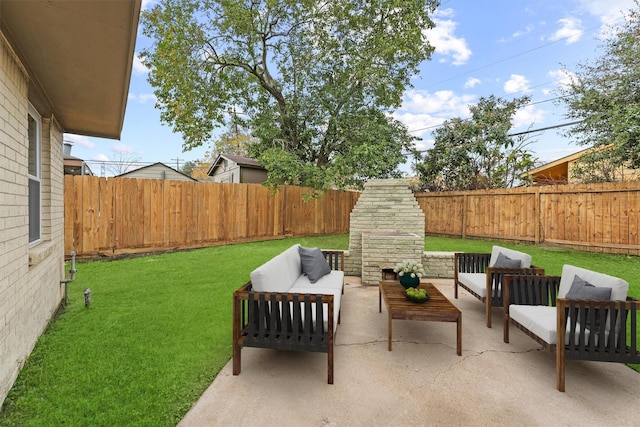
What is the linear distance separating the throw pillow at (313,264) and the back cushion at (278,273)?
9 centimetres

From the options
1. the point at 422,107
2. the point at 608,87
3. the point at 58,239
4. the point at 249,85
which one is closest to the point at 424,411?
the point at 58,239

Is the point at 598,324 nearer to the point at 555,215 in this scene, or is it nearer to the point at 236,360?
the point at 236,360

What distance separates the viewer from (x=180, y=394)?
220cm

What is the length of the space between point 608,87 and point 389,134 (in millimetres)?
6517

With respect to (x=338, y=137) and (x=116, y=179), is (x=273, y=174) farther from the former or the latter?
(x=116, y=179)

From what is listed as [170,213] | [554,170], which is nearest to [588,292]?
[170,213]

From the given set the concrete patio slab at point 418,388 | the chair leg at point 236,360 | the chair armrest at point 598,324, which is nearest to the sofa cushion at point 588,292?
the chair armrest at point 598,324

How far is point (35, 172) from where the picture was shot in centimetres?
346

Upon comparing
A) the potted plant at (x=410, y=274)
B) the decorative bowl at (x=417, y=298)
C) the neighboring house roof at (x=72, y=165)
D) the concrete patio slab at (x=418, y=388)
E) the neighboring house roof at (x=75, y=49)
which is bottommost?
the concrete patio slab at (x=418, y=388)

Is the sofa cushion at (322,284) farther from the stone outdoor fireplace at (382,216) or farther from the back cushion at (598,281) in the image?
the back cushion at (598,281)

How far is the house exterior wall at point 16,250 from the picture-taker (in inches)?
84.8

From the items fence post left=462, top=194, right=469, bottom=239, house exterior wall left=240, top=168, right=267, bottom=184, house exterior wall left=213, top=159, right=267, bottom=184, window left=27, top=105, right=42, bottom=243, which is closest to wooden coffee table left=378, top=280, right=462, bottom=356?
window left=27, top=105, right=42, bottom=243

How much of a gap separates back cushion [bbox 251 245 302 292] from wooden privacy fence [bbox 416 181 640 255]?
775cm

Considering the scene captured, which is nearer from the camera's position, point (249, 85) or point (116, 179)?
point (116, 179)
